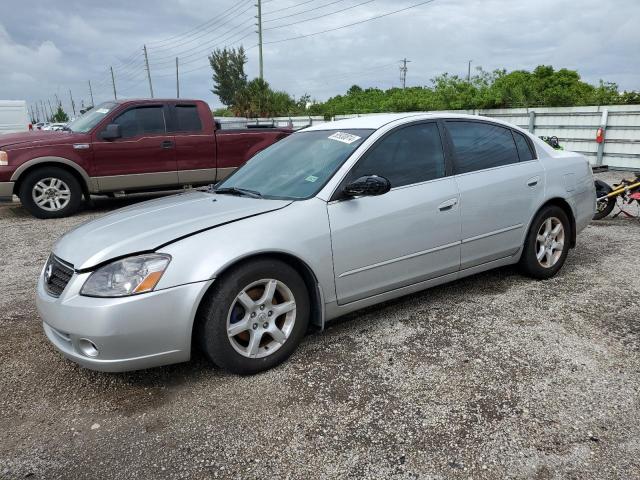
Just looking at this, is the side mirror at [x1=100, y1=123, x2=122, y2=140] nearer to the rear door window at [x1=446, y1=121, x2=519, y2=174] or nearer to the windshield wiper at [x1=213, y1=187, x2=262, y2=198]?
the windshield wiper at [x1=213, y1=187, x2=262, y2=198]

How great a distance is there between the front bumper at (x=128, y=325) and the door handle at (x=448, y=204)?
5.89 ft

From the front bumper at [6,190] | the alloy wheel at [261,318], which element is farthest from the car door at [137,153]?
the alloy wheel at [261,318]

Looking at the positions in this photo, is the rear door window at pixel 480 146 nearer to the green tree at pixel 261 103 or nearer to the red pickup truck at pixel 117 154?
the red pickup truck at pixel 117 154

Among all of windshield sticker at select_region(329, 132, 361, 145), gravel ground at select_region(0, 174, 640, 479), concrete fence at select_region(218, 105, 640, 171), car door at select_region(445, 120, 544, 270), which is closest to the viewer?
gravel ground at select_region(0, 174, 640, 479)

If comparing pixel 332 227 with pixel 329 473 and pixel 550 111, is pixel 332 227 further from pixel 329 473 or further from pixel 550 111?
pixel 550 111

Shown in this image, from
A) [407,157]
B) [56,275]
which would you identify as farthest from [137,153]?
[407,157]

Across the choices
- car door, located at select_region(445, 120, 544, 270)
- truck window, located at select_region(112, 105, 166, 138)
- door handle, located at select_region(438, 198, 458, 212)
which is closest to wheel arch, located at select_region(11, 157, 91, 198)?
truck window, located at select_region(112, 105, 166, 138)

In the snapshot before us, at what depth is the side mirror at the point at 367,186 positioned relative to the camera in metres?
3.10

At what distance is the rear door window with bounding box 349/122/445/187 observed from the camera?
3.42 metres

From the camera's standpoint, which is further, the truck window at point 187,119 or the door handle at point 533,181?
the truck window at point 187,119

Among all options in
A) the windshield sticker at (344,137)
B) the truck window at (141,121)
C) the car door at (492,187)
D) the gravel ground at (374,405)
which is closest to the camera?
the gravel ground at (374,405)

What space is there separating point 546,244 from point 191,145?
5.99 metres

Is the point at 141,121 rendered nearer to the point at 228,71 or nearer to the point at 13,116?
the point at 13,116

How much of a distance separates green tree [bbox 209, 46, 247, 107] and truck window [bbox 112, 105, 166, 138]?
2265 inches
